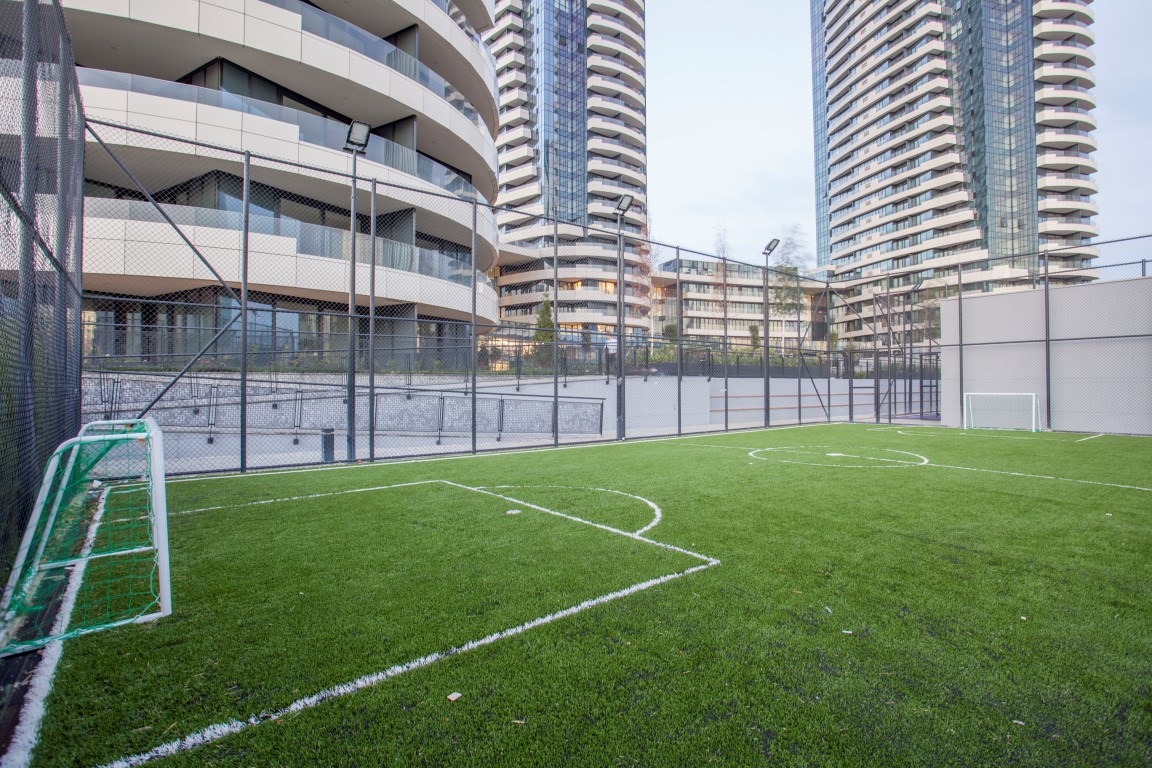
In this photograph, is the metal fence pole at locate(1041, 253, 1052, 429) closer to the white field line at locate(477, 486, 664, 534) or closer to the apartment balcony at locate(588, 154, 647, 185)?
the white field line at locate(477, 486, 664, 534)

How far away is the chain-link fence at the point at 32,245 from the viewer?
3449 millimetres

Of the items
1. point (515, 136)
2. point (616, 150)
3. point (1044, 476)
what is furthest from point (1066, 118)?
point (1044, 476)

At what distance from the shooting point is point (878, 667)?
2381 millimetres

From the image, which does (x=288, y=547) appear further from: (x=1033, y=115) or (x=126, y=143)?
(x=1033, y=115)

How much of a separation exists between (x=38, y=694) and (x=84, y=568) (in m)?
1.96

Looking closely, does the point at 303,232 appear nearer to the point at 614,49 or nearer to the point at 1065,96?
the point at 614,49

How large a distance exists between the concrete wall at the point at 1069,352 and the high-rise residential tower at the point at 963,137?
39332 millimetres

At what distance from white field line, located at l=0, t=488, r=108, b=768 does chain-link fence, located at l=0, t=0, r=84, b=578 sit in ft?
2.88

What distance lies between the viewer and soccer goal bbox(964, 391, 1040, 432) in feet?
49.3

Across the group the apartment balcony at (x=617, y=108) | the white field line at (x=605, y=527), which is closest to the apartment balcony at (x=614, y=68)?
the apartment balcony at (x=617, y=108)

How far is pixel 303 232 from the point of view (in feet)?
51.3

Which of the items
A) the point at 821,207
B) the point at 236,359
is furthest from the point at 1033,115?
the point at 236,359

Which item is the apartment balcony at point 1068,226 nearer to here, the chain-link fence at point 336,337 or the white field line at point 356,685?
the chain-link fence at point 336,337

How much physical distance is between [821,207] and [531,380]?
293ft
